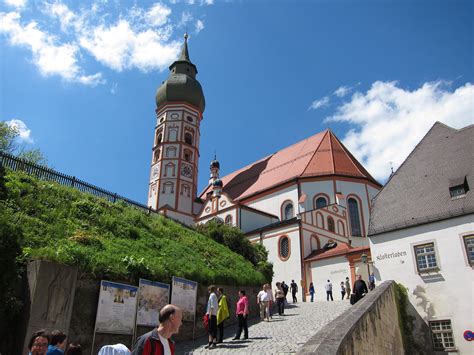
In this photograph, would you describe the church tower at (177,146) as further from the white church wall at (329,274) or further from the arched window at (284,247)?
the white church wall at (329,274)

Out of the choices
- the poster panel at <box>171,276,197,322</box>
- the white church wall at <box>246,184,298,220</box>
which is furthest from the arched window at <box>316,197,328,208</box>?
the poster panel at <box>171,276,197,322</box>

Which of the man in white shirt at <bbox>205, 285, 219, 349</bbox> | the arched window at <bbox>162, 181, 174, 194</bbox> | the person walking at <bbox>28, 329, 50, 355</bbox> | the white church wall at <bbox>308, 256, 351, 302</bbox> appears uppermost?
the arched window at <bbox>162, 181, 174, 194</bbox>

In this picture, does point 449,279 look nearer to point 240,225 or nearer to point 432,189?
point 432,189

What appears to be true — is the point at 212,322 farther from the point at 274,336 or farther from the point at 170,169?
the point at 170,169

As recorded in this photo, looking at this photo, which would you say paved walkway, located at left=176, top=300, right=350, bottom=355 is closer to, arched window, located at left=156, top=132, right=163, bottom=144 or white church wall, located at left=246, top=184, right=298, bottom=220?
white church wall, located at left=246, top=184, right=298, bottom=220

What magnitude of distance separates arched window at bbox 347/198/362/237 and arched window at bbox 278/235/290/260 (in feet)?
24.9

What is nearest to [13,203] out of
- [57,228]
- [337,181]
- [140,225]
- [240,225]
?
[57,228]

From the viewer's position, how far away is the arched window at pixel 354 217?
3753 centimetres

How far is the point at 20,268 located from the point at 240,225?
28.2 meters

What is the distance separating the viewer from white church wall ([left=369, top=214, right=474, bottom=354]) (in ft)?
61.6

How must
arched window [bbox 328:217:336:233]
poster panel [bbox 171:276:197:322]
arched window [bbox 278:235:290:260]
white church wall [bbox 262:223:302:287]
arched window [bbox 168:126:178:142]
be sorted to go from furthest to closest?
arched window [bbox 168:126:178:142] < arched window [bbox 328:217:336:233] < arched window [bbox 278:235:290:260] < white church wall [bbox 262:223:302:287] < poster panel [bbox 171:276:197:322]

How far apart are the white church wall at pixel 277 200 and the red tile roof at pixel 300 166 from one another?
0.90 m

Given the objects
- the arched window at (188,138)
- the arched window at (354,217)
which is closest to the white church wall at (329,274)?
the arched window at (354,217)

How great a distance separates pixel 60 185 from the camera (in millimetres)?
18484
